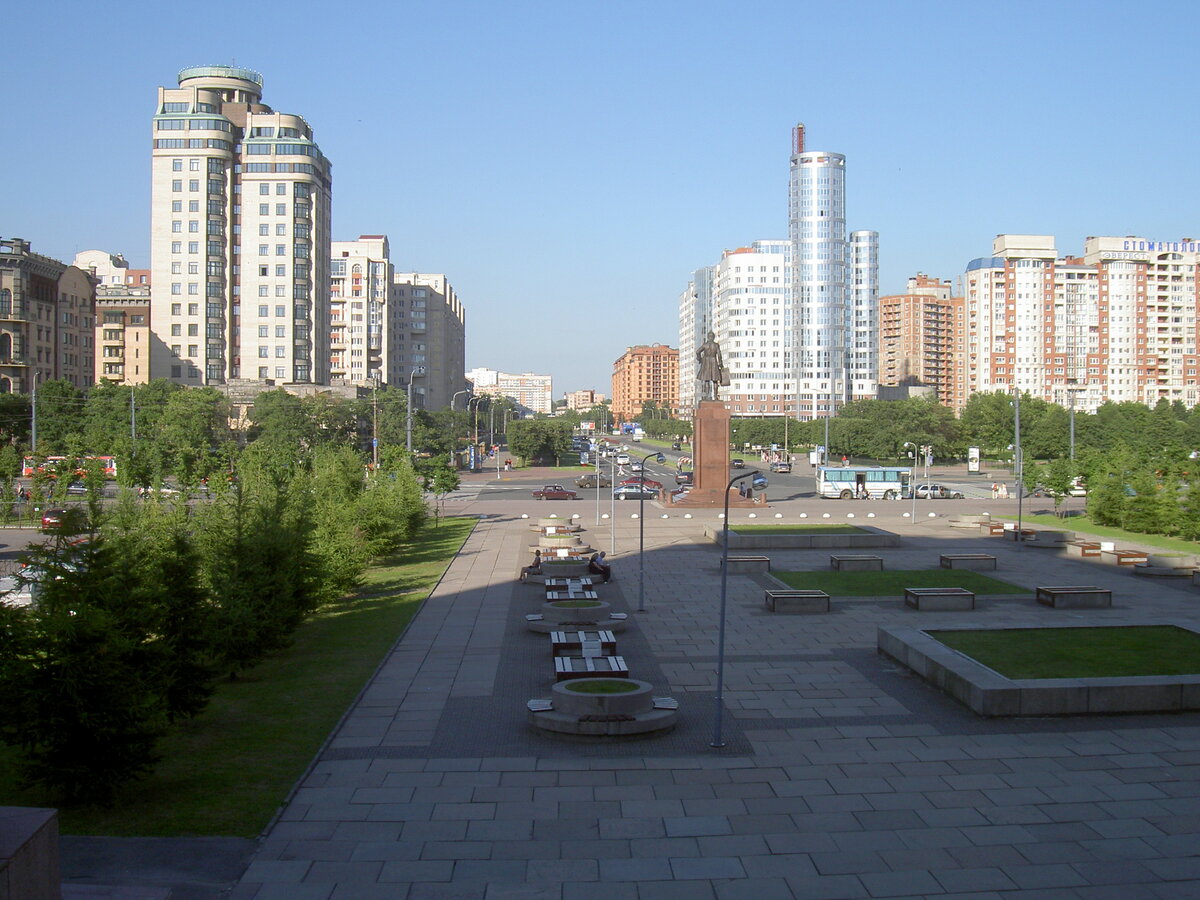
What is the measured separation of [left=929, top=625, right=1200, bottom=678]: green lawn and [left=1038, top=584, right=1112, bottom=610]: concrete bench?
402cm

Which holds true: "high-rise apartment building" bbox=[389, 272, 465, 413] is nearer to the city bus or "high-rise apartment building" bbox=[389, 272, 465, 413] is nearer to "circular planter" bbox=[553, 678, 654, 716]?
the city bus

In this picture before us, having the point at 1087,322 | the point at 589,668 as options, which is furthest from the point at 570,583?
the point at 1087,322

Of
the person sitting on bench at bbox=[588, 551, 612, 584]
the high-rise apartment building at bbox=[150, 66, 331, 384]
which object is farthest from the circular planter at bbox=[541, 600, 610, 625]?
the high-rise apartment building at bbox=[150, 66, 331, 384]

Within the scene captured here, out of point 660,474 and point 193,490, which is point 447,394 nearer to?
point 660,474

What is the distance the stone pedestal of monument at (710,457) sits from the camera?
171ft

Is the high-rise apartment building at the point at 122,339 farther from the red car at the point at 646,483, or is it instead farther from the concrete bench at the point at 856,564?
the concrete bench at the point at 856,564

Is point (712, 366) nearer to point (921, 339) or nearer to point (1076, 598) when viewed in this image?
point (1076, 598)

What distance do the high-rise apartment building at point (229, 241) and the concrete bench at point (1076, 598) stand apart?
7117cm

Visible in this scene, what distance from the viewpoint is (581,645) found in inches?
746

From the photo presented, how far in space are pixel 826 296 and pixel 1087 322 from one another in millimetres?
35003

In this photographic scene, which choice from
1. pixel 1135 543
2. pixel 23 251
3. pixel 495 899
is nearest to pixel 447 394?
pixel 23 251

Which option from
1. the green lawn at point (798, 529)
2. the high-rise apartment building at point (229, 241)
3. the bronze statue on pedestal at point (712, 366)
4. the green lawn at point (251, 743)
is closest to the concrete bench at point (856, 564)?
the green lawn at point (798, 529)

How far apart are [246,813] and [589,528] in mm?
34557

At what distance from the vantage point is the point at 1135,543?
39469 millimetres
